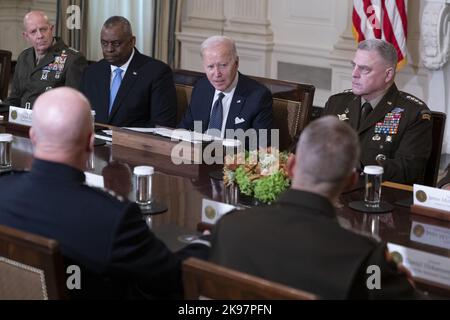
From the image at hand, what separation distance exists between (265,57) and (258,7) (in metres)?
0.43

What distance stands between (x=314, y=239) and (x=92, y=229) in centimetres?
58

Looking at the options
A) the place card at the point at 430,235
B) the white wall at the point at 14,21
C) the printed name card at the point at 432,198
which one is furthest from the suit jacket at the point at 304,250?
the white wall at the point at 14,21

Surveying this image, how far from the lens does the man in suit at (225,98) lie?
4219 millimetres

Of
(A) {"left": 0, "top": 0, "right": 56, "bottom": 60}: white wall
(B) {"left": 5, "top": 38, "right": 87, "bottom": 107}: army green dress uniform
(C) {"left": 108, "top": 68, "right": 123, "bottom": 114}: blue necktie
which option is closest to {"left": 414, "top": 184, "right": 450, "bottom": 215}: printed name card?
(C) {"left": 108, "top": 68, "right": 123, "bottom": 114}: blue necktie

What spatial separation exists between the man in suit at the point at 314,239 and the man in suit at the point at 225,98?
2188mm

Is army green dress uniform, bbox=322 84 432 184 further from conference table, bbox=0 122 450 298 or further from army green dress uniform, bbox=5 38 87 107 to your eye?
army green dress uniform, bbox=5 38 87 107

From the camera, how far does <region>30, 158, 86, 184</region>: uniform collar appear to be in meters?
2.20

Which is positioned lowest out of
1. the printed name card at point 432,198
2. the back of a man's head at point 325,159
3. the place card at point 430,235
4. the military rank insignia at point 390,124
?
the place card at point 430,235

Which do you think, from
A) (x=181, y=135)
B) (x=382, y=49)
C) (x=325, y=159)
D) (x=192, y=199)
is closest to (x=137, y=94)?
(x=181, y=135)

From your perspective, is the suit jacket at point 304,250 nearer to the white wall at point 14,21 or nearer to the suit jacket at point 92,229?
Result: the suit jacket at point 92,229

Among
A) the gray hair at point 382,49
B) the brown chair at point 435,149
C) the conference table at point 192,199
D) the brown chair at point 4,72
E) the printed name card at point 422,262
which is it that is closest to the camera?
the printed name card at point 422,262

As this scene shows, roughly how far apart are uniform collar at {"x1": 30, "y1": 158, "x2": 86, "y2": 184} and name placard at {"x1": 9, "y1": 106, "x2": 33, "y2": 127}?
1970 mm

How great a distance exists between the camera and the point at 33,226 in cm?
219
